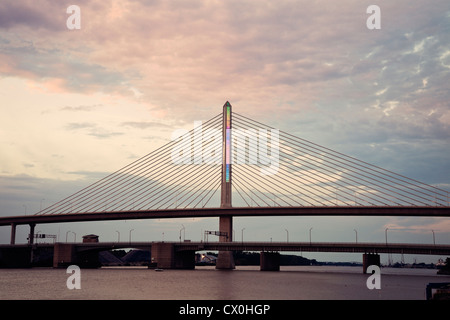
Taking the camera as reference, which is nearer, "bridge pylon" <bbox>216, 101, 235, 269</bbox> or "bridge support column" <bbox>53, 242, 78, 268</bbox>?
"bridge pylon" <bbox>216, 101, 235, 269</bbox>

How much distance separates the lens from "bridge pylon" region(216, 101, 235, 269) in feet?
346

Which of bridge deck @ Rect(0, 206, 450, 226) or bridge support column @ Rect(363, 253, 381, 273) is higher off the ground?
bridge deck @ Rect(0, 206, 450, 226)

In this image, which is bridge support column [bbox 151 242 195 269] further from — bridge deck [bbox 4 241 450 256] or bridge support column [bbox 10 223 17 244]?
bridge support column [bbox 10 223 17 244]

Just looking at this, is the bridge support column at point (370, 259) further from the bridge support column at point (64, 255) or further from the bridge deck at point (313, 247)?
the bridge support column at point (64, 255)

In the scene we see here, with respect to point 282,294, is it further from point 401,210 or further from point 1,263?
point 1,263

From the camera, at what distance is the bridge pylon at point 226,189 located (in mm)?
105562

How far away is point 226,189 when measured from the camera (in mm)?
107562

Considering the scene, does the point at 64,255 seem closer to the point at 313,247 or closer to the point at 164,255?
the point at 164,255

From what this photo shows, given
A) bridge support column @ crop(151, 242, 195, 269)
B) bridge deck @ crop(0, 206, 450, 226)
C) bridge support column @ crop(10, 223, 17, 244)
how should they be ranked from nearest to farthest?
bridge deck @ crop(0, 206, 450, 226) → bridge support column @ crop(151, 242, 195, 269) → bridge support column @ crop(10, 223, 17, 244)

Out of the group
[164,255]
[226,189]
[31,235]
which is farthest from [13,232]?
[226,189]

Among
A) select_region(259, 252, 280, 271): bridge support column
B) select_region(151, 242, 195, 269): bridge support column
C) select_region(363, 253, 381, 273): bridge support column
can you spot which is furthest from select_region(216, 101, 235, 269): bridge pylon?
select_region(363, 253, 381, 273): bridge support column
